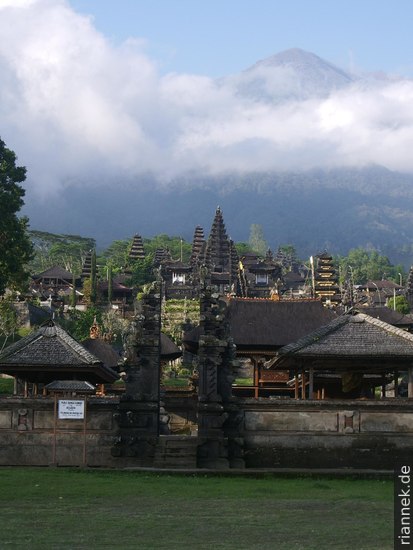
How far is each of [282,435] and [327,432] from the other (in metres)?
1.37


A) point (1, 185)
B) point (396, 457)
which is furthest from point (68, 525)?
point (1, 185)

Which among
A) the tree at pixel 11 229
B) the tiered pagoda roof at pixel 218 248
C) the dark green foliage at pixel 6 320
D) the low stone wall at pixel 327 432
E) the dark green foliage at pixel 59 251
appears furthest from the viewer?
the dark green foliage at pixel 59 251

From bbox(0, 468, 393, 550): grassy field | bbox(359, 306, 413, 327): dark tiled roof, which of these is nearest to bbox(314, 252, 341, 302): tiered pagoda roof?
bbox(359, 306, 413, 327): dark tiled roof

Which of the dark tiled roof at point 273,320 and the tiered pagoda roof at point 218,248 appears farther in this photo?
the tiered pagoda roof at point 218,248

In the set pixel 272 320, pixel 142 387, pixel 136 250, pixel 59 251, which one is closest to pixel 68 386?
pixel 142 387

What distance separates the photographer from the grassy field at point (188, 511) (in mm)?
16594

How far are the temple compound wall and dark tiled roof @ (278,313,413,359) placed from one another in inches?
108

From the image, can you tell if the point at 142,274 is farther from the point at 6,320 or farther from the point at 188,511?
the point at 188,511

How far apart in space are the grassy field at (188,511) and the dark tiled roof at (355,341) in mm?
5958

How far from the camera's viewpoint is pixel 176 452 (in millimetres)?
30469

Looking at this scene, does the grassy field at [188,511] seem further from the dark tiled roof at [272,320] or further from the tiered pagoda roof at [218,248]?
the tiered pagoda roof at [218,248]

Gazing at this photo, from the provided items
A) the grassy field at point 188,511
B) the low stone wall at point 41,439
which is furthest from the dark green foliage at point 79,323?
the grassy field at point 188,511

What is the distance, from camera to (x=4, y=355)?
33875 mm

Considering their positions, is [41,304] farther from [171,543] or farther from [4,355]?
[171,543]
